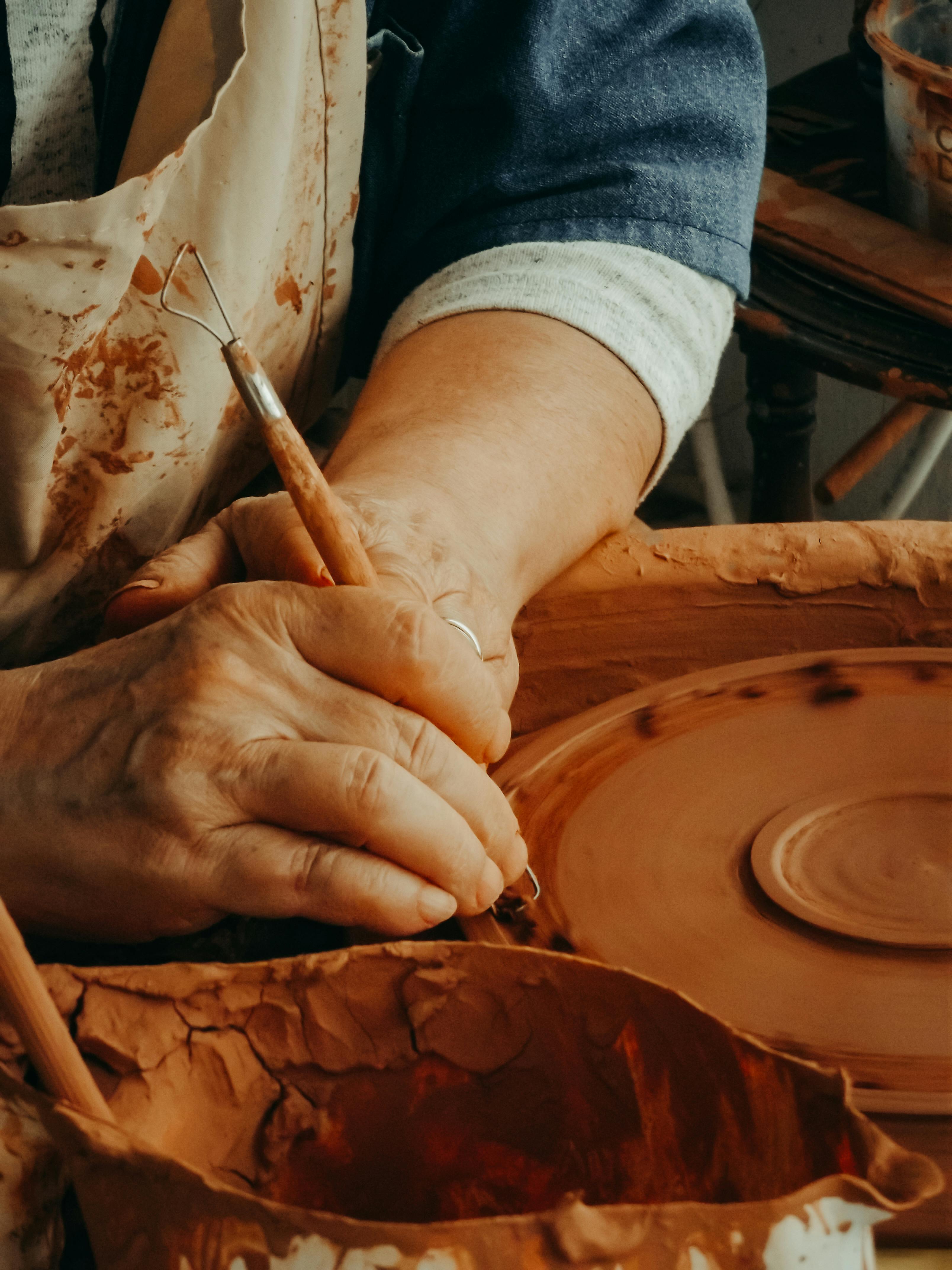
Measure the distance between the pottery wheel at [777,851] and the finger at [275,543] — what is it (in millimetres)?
215

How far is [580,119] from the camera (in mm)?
935

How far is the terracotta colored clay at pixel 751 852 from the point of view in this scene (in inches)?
22.6

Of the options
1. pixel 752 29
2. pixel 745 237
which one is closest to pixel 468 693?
pixel 745 237

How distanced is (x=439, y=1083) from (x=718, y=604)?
19.9 inches

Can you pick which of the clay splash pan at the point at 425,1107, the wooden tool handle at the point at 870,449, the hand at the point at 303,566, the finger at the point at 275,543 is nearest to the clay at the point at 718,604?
the hand at the point at 303,566

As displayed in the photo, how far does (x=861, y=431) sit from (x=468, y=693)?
6.81ft

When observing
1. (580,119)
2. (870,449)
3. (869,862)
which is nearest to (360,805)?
(869,862)

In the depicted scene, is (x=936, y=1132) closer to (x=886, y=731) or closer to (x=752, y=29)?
(x=886, y=731)

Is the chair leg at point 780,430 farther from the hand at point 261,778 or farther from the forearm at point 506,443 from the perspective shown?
the hand at point 261,778

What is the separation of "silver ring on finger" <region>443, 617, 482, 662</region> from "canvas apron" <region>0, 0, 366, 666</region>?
279 millimetres

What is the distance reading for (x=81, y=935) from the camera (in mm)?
609

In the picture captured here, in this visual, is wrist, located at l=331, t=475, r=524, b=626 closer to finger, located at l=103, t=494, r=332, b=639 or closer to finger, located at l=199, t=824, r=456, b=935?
finger, located at l=103, t=494, r=332, b=639

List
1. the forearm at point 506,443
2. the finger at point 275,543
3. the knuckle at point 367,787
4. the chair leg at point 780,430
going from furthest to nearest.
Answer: the chair leg at point 780,430 < the forearm at point 506,443 < the finger at point 275,543 < the knuckle at point 367,787

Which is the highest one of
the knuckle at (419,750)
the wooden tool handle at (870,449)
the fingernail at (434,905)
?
the knuckle at (419,750)
